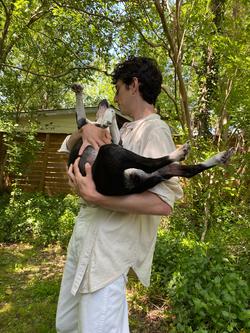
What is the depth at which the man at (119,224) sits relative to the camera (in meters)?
1.85

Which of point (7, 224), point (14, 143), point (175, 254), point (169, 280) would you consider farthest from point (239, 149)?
point (14, 143)

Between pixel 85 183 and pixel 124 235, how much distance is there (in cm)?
34

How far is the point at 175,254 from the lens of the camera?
15.6 ft

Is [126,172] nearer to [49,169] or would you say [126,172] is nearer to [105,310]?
[105,310]

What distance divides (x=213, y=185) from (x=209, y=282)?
1469 mm

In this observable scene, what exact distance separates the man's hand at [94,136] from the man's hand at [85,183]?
0.45ft

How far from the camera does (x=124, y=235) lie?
1.95m

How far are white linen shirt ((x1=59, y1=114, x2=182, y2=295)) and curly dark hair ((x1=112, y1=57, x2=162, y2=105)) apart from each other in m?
0.14

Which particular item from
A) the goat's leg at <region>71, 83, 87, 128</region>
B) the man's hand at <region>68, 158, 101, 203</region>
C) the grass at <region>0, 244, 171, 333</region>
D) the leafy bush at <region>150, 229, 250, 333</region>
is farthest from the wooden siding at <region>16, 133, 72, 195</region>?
the man's hand at <region>68, 158, 101, 203</region>

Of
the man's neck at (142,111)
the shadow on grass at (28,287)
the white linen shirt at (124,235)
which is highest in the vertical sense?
the man's neck at (142,111)

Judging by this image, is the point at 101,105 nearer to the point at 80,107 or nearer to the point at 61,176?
the point at 80,107

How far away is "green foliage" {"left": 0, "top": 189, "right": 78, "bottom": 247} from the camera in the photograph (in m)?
7.25

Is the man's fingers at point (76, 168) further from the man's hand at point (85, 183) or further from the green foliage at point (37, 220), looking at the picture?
the green foliage at point (37, 220)

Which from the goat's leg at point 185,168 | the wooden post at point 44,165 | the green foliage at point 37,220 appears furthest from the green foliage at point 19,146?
the goat's leg at point 185,168
